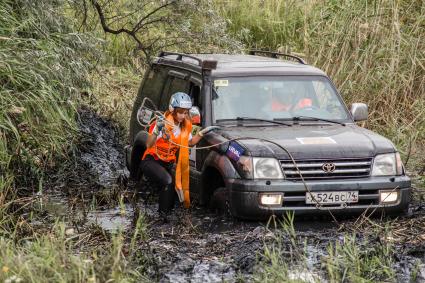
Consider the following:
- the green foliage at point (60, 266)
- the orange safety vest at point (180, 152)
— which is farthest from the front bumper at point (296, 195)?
the green foliage at point (60, 266)

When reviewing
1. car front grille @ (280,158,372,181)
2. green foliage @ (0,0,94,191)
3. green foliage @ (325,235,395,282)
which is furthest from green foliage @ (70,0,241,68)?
green foliage @ (325,235,395,282)

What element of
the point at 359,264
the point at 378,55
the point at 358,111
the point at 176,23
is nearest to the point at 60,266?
the point at 359,264

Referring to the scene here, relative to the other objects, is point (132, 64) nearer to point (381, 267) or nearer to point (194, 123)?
point (194, 123)

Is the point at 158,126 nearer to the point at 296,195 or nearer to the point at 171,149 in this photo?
the point at 171,149

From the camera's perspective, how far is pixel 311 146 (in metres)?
9.09

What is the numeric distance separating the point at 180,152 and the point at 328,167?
1.63 m

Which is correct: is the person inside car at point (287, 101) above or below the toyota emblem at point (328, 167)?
above

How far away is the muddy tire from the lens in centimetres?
920

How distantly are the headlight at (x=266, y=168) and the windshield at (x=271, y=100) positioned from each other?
0.99 m

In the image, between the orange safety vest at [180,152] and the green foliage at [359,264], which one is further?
the orange safety vest at [180,152]

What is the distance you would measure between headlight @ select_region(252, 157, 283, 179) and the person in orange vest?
885mm

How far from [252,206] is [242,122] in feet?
3.96

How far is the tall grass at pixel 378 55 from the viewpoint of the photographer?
1437 cm

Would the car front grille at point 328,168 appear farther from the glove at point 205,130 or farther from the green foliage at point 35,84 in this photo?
the green foliage at point 35,84
